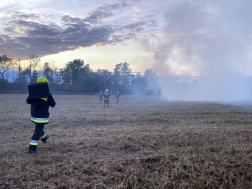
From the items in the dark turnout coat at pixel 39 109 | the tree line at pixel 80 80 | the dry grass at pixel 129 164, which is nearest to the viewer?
the dry grass at pixel 129 164

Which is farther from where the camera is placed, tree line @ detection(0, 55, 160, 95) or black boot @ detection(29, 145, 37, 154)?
tree line @ detection(0, 55, 160, 95)

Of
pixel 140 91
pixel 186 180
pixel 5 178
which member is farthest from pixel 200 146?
pixel 140 91

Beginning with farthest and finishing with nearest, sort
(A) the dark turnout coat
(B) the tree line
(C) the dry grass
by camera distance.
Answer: (B) the tree line < (A) the dark turnout coat < (C) the dry grass

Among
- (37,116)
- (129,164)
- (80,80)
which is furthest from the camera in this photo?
(80,80)

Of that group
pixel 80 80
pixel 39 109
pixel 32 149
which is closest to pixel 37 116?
pixel 39 109

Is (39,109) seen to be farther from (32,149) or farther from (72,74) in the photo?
(72,74)

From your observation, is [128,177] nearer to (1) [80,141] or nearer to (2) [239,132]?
(1) [80,141]

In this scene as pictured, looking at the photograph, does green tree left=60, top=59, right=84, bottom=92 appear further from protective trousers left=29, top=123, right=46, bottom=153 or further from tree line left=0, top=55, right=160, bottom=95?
protective trousers left=29, top=123, right=46, bottom=153

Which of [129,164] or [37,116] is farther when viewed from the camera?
[37,116]

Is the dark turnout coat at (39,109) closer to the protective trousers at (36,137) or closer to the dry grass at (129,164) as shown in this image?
the protective trousers at (36,137)

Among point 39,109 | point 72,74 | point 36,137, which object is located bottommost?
point 36,137

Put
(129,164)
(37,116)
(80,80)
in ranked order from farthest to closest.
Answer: (80,80)
(37,116)
(129,164)

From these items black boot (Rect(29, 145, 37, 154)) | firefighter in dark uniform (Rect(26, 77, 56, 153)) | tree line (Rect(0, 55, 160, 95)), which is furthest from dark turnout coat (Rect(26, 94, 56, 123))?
tree line (Rect(0, 55, 160, 95))

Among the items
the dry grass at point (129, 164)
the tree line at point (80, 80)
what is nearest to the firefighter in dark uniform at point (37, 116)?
the dry grass at point (129, 164)
